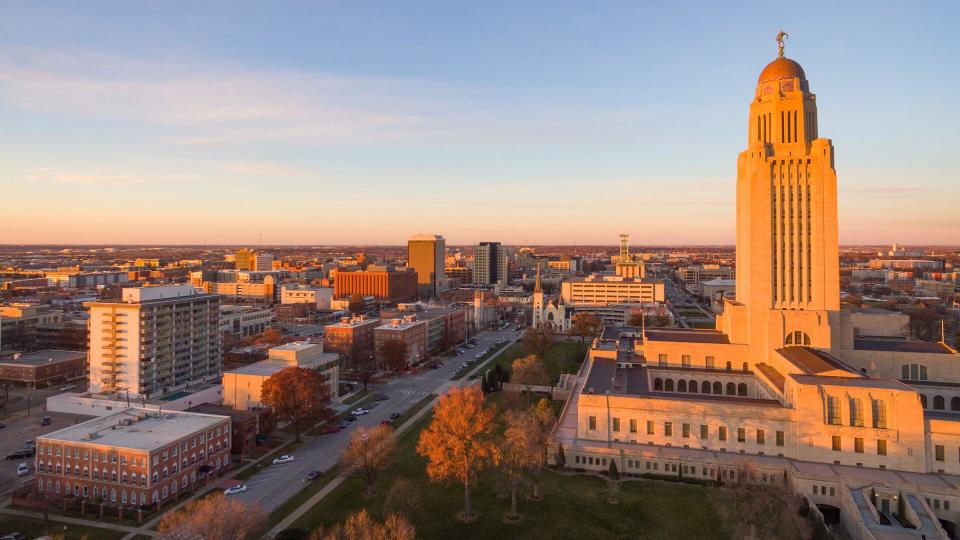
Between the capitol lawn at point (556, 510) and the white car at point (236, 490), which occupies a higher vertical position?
the capitol lawn at point (556, 510)

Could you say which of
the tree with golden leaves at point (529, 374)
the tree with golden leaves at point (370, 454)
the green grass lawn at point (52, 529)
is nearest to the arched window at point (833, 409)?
the tree with golden leaves at point (529, 374)

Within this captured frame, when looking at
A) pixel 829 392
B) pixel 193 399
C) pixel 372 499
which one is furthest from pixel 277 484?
pixel 829 392

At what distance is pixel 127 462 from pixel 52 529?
6781 millimetres

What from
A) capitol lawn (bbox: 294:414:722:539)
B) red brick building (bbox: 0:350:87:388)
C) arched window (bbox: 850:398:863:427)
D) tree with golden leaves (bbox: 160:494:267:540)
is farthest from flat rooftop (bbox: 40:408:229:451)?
arched window (bbox: 850:398:863:427)

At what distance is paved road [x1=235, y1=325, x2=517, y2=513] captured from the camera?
49825 millimetres

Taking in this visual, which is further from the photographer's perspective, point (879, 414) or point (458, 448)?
point (879, 414)

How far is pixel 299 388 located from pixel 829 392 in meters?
55.2

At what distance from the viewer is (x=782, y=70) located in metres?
68.4

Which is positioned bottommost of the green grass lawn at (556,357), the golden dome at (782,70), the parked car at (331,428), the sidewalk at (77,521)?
the sidewalk at (77,521)

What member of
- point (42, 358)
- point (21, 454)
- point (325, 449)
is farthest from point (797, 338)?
point (42, 358)

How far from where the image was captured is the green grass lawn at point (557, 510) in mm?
41438

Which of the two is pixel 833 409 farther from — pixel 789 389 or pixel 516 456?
pixel 516 456

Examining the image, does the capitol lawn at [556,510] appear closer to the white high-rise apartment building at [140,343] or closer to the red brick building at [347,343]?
the white high-rise apartment building at [140,343]

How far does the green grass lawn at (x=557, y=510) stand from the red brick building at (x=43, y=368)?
66517 millimetres
